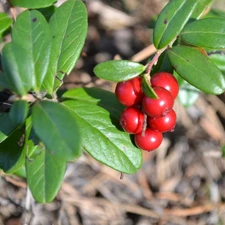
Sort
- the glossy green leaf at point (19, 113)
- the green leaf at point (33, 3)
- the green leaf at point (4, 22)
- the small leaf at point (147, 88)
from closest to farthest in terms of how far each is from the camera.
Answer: the glossy green leaf at point (19, 113)
the small leaf at point (147, 88)
the green leaf at point (33, 3)
the green leaf at point (4, 22)

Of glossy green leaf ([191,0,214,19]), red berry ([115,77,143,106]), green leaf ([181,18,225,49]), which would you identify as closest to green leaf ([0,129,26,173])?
red berry ([115,77,143,106])

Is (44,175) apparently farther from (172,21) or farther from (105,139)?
(172,21)

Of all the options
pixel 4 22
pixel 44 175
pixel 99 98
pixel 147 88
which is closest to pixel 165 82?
pixel 147 88

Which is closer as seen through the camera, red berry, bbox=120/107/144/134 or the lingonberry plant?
the lingonberry plant

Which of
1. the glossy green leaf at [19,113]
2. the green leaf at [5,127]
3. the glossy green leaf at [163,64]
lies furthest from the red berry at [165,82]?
the green leaf at [5,127]

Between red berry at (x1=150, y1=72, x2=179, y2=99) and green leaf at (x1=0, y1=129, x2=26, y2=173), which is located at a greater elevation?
red berry at (x1=150, y1=72, x2=179, y2=99)

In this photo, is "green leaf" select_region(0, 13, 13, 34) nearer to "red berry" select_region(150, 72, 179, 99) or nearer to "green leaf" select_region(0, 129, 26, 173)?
"green leaf" select_region(0, 129, 26, 173)

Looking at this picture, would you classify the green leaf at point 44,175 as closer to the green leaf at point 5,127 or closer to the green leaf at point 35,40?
the green leaf at point 5,127
